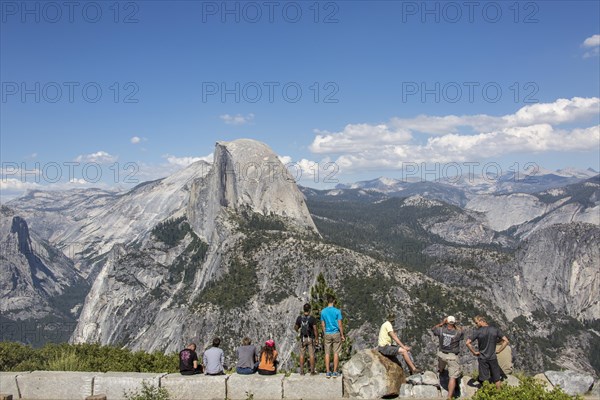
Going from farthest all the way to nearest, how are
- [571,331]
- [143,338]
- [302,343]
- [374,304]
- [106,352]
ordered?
[571,331] < [143,338] < [374,304] < [106,352] < [302,343]

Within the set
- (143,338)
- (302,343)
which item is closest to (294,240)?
(143,338)

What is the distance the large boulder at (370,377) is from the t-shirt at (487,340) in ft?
10.1

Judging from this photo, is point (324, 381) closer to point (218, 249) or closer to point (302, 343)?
point (302, 343)

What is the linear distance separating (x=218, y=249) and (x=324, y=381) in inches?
6329

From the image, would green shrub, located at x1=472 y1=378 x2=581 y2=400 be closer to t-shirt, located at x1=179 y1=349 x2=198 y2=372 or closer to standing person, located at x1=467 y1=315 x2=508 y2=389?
standing person, located at x1=467 y1=315 x2=508 y2=389

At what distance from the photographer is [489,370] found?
16.6m

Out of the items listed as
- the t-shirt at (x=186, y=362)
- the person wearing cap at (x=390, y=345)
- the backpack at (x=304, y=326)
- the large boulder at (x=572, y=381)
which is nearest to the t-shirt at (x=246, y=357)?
the t-shirt at (x=186, y=362)

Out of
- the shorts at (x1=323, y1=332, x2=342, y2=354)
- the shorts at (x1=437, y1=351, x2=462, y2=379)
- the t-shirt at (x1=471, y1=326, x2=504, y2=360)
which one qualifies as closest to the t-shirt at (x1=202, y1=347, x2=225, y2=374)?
the shorts at (x1=323, y1=332, x2=342, y2=354)

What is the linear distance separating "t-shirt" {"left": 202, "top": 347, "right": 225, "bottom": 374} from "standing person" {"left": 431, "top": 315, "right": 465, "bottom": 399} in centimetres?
819

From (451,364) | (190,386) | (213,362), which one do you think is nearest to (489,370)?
(451,364)

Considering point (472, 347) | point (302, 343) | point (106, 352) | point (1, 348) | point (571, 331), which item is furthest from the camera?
point (571, 331)

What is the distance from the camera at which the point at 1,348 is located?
108ft

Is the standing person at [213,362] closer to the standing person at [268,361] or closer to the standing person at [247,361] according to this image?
the standing person at [247,361]

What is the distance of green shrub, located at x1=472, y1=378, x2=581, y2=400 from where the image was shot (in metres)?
12.8
